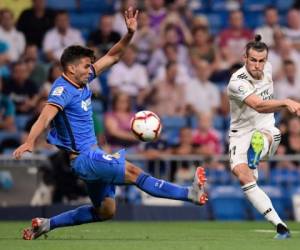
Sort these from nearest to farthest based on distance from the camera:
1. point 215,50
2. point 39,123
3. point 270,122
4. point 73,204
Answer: point 39,123 → point 270,122 → point 73,204 → point 215,50

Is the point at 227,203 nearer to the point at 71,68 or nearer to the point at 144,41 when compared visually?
the point at 144,41

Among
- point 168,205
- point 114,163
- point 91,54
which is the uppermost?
point 91,54

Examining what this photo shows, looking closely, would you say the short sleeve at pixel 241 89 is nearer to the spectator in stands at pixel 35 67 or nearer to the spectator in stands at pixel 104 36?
the spectator in stands at pixel 35 67

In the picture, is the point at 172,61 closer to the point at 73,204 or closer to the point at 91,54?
the point at 73,204

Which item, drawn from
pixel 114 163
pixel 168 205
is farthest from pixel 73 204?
pixel 114 163

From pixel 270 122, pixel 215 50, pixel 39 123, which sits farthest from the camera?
pixel 215 50

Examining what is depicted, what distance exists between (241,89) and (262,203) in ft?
4.19

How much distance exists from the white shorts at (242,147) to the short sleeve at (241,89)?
54 cm

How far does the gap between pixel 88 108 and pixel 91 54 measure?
0.54 m

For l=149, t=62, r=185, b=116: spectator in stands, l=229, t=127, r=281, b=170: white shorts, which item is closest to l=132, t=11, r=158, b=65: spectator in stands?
l=149, t=62, r=185, b=116: spectator in stands

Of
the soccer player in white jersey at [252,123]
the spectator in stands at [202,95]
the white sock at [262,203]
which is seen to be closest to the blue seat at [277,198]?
the spectator in stands at [202,95]

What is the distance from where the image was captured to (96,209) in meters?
10.6

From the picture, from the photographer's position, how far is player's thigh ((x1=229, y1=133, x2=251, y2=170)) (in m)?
11.6

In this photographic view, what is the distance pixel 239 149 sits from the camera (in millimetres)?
11727
